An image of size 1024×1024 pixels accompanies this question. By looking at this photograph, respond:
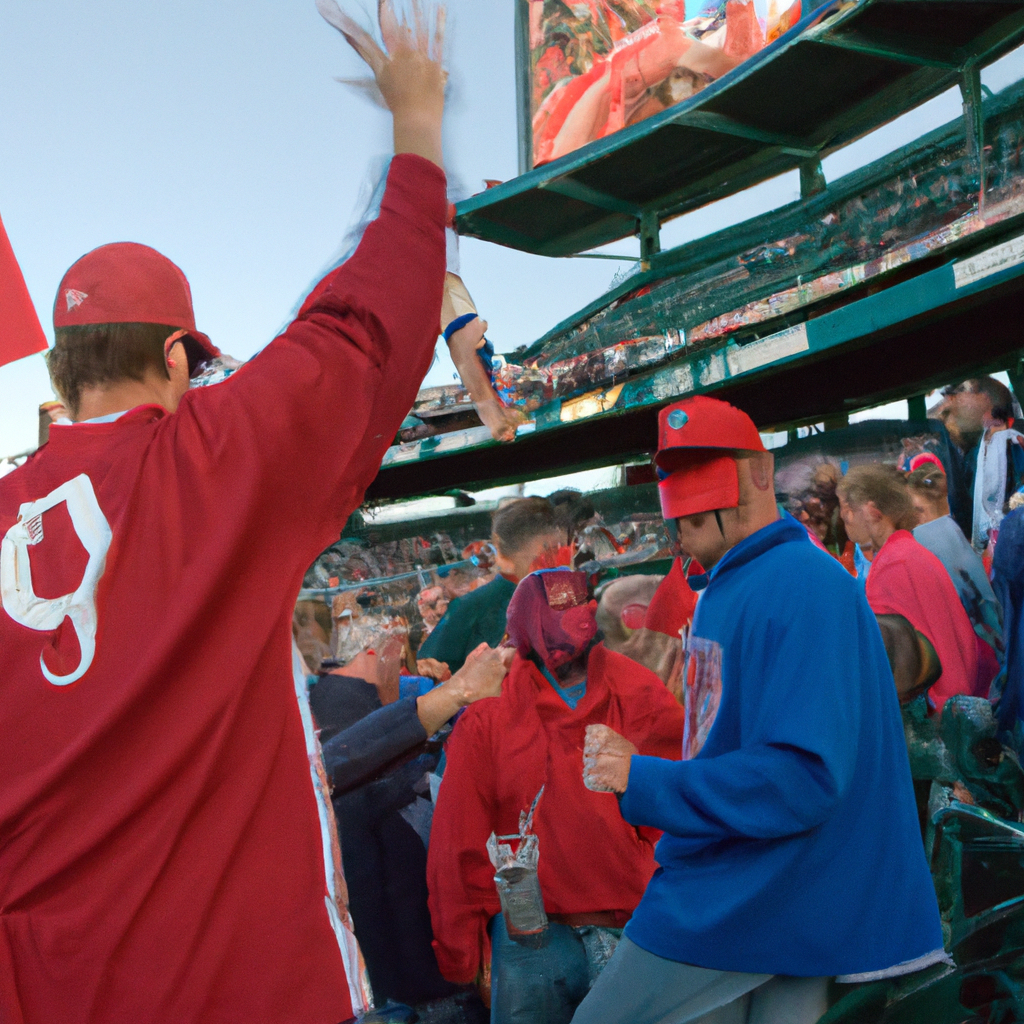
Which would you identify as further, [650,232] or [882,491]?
[650,232]

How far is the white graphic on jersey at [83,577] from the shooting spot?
3.15 feet

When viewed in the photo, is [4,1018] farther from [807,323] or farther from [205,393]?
[807,323]

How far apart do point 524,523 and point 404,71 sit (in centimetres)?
314

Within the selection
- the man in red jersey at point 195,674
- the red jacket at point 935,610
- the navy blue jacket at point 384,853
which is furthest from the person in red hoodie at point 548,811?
the man in red jersey at point 195,674

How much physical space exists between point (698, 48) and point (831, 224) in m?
2.60

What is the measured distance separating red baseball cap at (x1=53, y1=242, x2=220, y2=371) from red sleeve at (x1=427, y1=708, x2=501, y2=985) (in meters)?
2.04

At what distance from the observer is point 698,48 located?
6492 millimetres

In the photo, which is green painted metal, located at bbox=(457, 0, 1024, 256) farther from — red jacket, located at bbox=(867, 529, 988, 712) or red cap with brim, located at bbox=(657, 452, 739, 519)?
red cap with brim, located at bbox=(657, 452, 739, 519)

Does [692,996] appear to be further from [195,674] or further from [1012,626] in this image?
[1012,626]

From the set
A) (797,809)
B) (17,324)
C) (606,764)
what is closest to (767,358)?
(606,764)

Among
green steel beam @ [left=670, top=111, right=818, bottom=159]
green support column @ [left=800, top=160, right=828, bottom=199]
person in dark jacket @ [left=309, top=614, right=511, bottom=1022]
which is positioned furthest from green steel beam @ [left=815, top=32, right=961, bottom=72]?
person in dark jacket @ [left=309, top=614, right=511, bottom=1022]

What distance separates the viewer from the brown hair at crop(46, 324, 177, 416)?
1100mm

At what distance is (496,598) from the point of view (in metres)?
3.96

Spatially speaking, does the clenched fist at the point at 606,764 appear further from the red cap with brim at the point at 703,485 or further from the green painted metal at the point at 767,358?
the green painted metal at the point at 767,358
